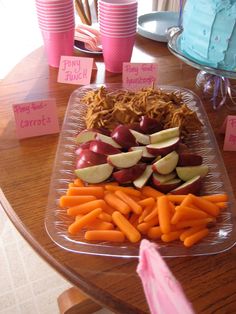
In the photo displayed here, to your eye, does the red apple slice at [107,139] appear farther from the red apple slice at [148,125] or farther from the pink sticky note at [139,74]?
the pink sticky note at [139,74]

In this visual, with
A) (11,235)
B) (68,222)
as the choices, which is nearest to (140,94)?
(68,222)

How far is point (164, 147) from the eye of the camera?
742 mm

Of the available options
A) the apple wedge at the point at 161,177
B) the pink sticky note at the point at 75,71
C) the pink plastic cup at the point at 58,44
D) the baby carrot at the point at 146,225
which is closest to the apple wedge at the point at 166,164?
the apple wedge at the point at 161,177

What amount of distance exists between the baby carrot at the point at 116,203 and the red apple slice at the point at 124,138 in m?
0.13

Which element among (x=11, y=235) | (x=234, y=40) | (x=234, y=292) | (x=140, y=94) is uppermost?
(x=234, y=40)

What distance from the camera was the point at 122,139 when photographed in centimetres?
76

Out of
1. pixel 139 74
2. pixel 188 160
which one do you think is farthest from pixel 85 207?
pixel 139 74

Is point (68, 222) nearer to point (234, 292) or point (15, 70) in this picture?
point (234, 292)

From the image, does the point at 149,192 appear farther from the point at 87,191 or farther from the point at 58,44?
the point at 58,44

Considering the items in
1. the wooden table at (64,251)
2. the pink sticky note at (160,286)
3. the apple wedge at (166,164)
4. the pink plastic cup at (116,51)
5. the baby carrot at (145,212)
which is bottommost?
the wooden table at (64,251)

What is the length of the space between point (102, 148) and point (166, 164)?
13 centimetres

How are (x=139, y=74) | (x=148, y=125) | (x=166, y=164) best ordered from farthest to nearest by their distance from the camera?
(x=139, y=74)
(x=148, y=125)
(x=166, y=164)

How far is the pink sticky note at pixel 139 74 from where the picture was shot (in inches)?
40.2

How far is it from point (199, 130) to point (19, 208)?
0.46 metres
